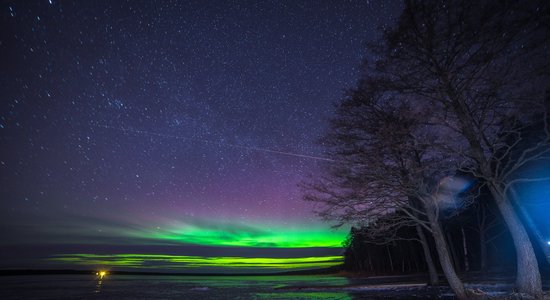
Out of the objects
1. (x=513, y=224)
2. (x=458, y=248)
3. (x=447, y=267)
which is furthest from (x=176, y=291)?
(x=458, y=248)

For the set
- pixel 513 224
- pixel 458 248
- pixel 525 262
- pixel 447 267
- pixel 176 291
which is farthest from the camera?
pixel 458 248

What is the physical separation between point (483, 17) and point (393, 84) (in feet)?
11.6

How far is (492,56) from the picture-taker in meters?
10.4

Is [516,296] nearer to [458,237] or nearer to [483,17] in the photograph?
[483,17]

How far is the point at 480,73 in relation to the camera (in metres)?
10.9

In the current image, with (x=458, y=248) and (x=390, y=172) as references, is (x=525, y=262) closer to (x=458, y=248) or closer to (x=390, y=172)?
(x=390, y=172)

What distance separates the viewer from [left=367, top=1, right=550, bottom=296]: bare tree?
388 inches

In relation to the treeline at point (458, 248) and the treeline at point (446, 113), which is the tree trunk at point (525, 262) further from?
the treeline at point (458, 248)

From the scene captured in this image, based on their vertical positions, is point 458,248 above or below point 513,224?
below

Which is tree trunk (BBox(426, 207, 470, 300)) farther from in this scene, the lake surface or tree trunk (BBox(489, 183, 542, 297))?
the lake surface

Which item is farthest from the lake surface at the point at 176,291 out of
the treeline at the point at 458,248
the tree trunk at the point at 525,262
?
the tree trunk at the point at 525,262

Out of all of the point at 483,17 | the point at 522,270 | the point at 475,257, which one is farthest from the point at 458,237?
the point at 483,17

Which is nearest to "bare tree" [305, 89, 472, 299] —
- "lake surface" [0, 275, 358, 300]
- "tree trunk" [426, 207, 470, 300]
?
"tree trunk" [426, 207, 470, 300]

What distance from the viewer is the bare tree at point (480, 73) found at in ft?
32.3
